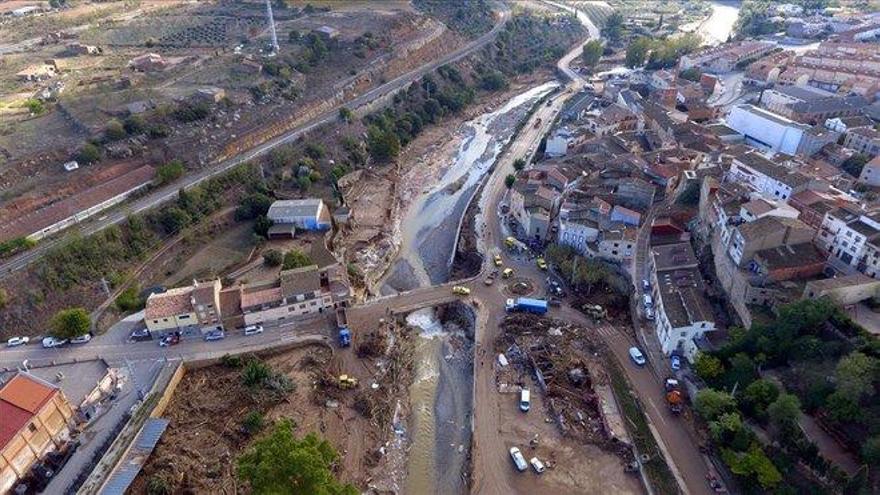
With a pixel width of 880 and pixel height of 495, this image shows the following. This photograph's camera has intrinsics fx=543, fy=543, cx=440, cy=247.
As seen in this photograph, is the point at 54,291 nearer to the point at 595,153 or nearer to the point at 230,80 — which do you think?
the point at 230,80

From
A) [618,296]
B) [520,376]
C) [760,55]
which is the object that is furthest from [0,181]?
[760,55]

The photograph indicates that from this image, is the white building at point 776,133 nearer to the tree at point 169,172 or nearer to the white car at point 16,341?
the tree at point 169,172

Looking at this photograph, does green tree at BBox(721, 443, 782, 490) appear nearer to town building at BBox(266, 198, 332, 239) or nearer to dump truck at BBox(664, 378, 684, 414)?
dump truck at BBox(664, 378, 684, 414)

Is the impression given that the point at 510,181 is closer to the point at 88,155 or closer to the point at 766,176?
the point at 766,176

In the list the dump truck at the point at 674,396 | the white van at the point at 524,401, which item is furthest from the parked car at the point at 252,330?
the dump truck at the point at 674,396

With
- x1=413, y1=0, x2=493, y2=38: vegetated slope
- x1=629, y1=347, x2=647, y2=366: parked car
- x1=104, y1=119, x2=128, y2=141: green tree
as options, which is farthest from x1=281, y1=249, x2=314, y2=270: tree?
x1=413, y1=0, x2=493, y2=38: vegetated slope

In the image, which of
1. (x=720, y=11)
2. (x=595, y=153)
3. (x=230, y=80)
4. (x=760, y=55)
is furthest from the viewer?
(x=720, y=11)
